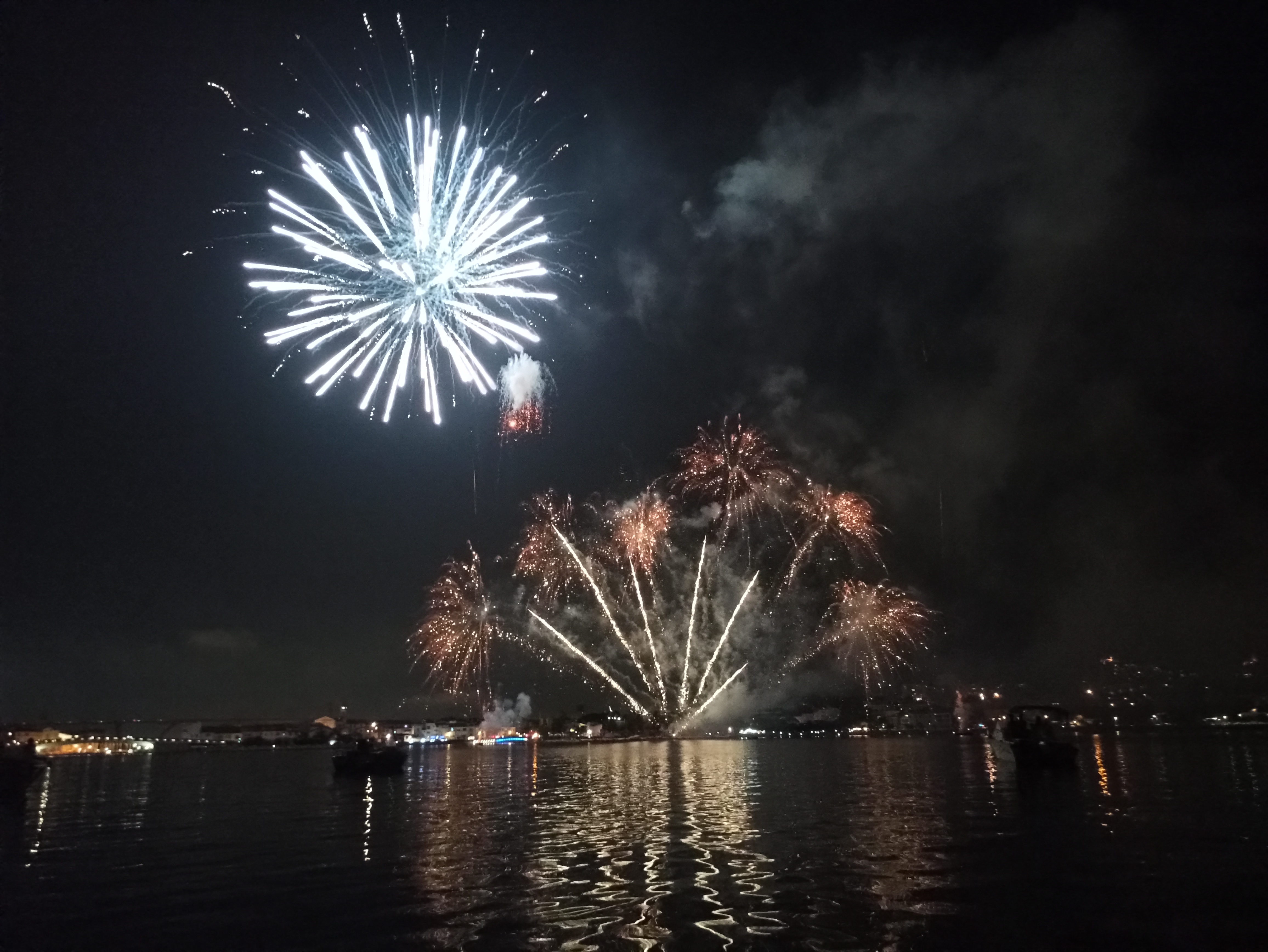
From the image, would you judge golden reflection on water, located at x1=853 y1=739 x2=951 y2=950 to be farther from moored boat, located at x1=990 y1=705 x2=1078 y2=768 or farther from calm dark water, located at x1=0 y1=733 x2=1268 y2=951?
moored boat, located at x1=990 y1=705 x2=1078 y2=768

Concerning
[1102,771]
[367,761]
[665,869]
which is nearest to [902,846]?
[665,869]

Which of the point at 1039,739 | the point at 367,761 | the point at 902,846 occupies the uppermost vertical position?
the point at 1039,739

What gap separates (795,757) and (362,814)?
5479 cm

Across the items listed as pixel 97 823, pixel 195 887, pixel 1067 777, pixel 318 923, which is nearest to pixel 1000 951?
pixel 318 923

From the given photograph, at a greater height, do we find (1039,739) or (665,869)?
(1039,739)

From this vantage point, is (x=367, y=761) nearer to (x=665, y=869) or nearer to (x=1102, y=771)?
(x=1102, y=771)

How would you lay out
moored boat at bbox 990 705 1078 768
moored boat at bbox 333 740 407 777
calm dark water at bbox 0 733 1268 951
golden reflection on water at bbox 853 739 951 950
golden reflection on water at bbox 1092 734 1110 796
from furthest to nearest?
moored boat at bbox 333 740 407 777
moored boat at bbox 990 705 1078 768
golden reflection on water at bbox 1092 734 1110 796
golden reflection on water at bbox 853 739 951 950
calm dark water at bbox 0 733 1268 951

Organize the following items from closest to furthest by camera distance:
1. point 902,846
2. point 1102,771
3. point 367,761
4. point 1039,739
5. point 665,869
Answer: point 665,869 < point 902,846 < point 1102,771 < point 1039,739 < point 367,761

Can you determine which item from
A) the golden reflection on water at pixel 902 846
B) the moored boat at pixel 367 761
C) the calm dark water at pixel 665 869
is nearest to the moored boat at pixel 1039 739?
the calm dark water at pixel 665 869

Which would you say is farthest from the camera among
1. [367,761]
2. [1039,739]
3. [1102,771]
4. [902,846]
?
[367,761]

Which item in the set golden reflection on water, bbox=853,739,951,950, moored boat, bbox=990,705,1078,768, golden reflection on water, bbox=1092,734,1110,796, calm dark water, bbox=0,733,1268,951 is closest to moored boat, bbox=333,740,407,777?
calm dark water, bbox=0,733,1268,951

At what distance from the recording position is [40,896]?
57.5ft

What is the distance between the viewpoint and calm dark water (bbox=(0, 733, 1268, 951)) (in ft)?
43.0

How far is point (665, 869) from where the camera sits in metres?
17.7
